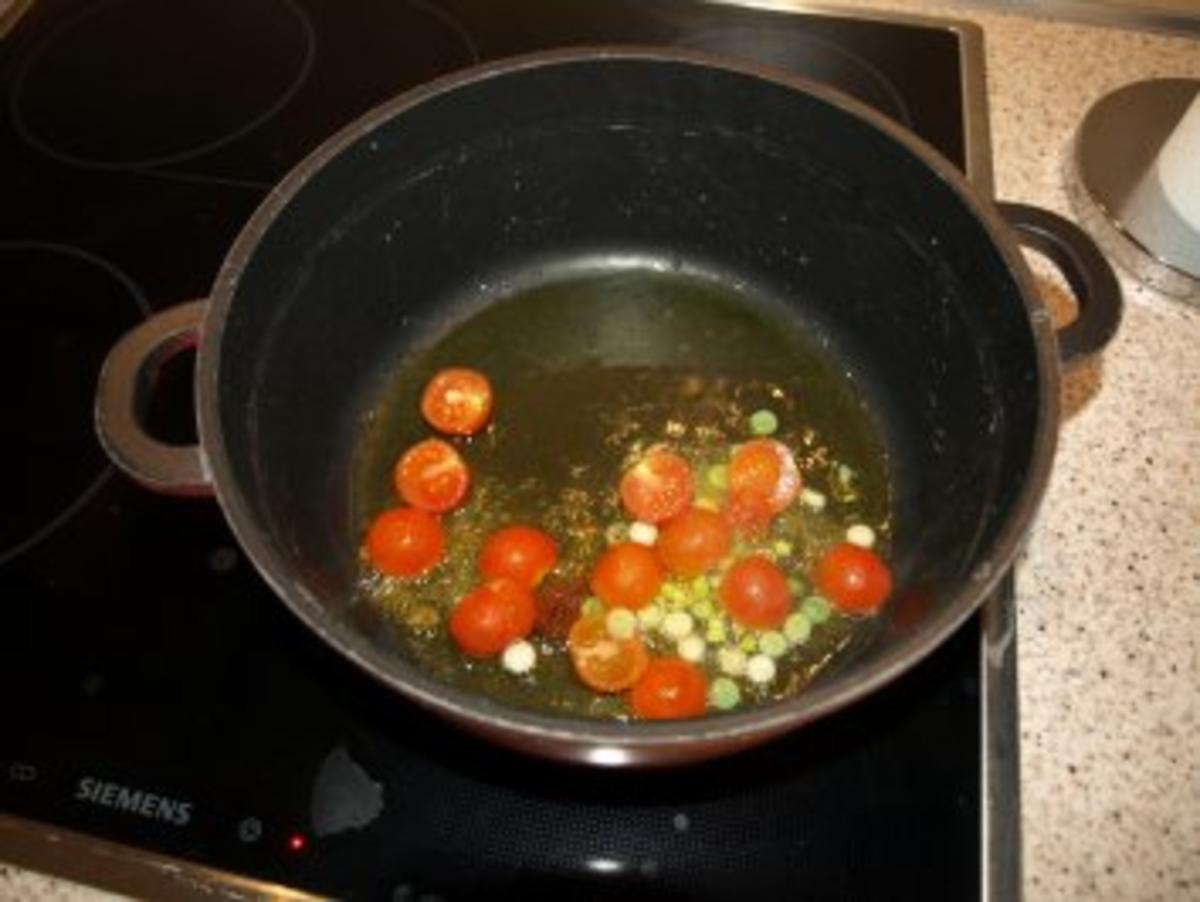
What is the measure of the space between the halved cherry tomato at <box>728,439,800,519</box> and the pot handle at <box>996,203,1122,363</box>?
0.82ft

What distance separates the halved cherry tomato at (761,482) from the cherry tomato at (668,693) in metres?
0.16

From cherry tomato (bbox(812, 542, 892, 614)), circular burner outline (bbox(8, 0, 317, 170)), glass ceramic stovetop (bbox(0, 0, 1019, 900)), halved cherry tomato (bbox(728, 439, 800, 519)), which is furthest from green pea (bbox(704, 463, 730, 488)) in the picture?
circular burner outline (bbox(8, 0, 317, 170))

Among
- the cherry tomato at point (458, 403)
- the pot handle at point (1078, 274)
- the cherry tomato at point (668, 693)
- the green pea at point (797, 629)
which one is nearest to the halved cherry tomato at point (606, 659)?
the cherry tomato at point (668, 693)

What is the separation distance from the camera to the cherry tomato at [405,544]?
0.80m

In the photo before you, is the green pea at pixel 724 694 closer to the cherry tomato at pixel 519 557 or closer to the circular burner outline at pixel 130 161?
the cherry tomato at pixel 519 557

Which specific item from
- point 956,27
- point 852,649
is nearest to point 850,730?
point 852,649

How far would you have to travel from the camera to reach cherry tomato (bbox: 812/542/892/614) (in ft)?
2.56

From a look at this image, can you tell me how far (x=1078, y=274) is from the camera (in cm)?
70

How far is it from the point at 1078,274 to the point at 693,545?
33 centimetres

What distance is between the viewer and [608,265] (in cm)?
100

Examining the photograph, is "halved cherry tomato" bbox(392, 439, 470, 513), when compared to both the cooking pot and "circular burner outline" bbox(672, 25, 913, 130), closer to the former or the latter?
the cooking pot

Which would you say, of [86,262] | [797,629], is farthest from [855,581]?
[86,262]

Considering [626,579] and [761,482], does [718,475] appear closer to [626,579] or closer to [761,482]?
[761,482]

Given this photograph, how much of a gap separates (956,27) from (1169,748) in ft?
2.42
